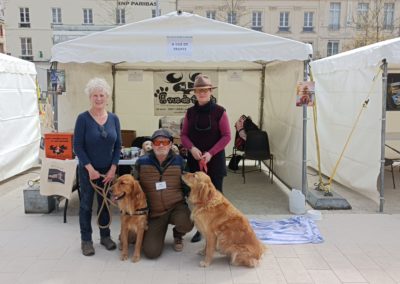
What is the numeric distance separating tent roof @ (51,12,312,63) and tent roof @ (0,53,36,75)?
102 inches

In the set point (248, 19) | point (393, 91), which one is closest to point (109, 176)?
point (393, 91)

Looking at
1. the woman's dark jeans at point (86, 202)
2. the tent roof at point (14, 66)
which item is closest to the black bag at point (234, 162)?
the woman's dark jeans at point (86, 202)

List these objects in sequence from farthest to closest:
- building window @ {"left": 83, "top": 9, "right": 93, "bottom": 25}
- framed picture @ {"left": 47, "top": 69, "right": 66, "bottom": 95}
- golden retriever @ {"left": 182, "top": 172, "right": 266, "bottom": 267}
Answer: building window @ {"left": 83, "top": 9, "right": 93, "bottom": 25}, framed picture @ {"left": 47, "top": 69, "right": 66, "bottom": 95}, golden retriever @ {"left": 182, "top": 172, "right": 266, "bottom": 267}

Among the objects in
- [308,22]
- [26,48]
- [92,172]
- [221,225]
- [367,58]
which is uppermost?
[308,22]

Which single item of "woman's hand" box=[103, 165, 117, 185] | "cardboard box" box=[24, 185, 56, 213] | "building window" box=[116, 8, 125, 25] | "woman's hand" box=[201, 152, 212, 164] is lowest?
"cardboard box" box=[24, 185, 56, 213]

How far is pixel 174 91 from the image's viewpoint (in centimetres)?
772

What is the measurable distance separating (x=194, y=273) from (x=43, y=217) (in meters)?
2.43

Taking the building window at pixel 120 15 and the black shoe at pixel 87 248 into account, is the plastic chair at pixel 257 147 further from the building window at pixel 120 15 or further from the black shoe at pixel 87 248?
the building window at pixel 120 15

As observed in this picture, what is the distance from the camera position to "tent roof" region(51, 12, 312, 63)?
464cm

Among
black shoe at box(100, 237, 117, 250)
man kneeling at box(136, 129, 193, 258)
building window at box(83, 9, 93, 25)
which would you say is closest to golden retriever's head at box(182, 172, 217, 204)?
man kneeling at box(136, 129, 193, 258)

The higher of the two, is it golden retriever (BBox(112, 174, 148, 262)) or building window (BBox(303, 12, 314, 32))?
building window (BBox(303, 12, 314, 32))

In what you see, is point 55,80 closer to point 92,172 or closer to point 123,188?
point 92,172

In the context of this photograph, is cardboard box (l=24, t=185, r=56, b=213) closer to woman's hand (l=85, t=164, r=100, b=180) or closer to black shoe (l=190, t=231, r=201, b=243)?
woman's hand (l=85, t=164, r=100, b=180)

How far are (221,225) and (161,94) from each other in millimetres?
4780
